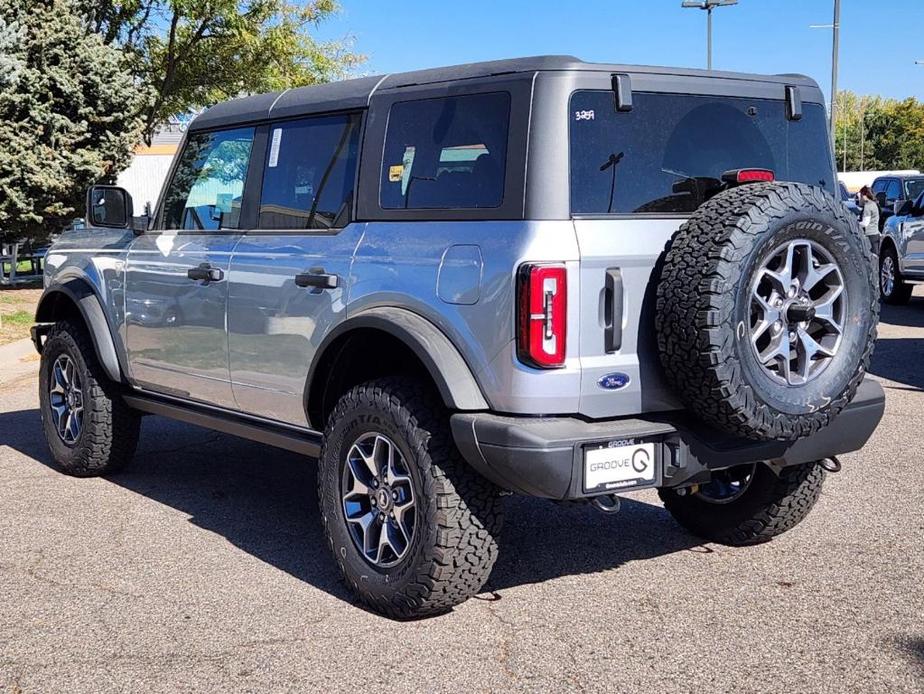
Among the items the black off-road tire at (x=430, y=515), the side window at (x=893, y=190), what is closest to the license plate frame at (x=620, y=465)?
the black off-road tire at (x=430, y=515)

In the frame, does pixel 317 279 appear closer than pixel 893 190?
Yes

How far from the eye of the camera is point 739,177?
436 centimetres

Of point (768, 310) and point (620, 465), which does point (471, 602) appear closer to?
point (620, 465)

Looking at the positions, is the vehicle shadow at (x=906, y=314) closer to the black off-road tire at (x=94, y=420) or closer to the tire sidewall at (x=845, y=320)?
the black off-road tire at (x=94, y=420)

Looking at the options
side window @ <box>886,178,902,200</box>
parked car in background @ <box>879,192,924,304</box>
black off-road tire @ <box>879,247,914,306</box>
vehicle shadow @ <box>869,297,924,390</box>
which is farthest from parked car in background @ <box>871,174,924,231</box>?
vehicle shadow @ <box>869,297,924,390</box>

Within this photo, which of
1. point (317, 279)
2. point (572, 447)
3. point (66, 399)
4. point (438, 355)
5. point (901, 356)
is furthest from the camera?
point (901, 356)

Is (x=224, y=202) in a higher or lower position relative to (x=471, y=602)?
higher

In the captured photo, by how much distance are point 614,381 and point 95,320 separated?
11.3 feet

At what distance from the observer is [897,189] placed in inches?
845

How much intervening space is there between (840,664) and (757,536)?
4.46 ft

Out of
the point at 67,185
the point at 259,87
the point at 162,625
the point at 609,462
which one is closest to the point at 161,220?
the point at 162,625

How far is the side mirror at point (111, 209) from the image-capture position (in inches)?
248

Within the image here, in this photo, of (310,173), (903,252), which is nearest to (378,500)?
(310,173)

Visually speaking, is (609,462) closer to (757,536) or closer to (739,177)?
(739,177)
